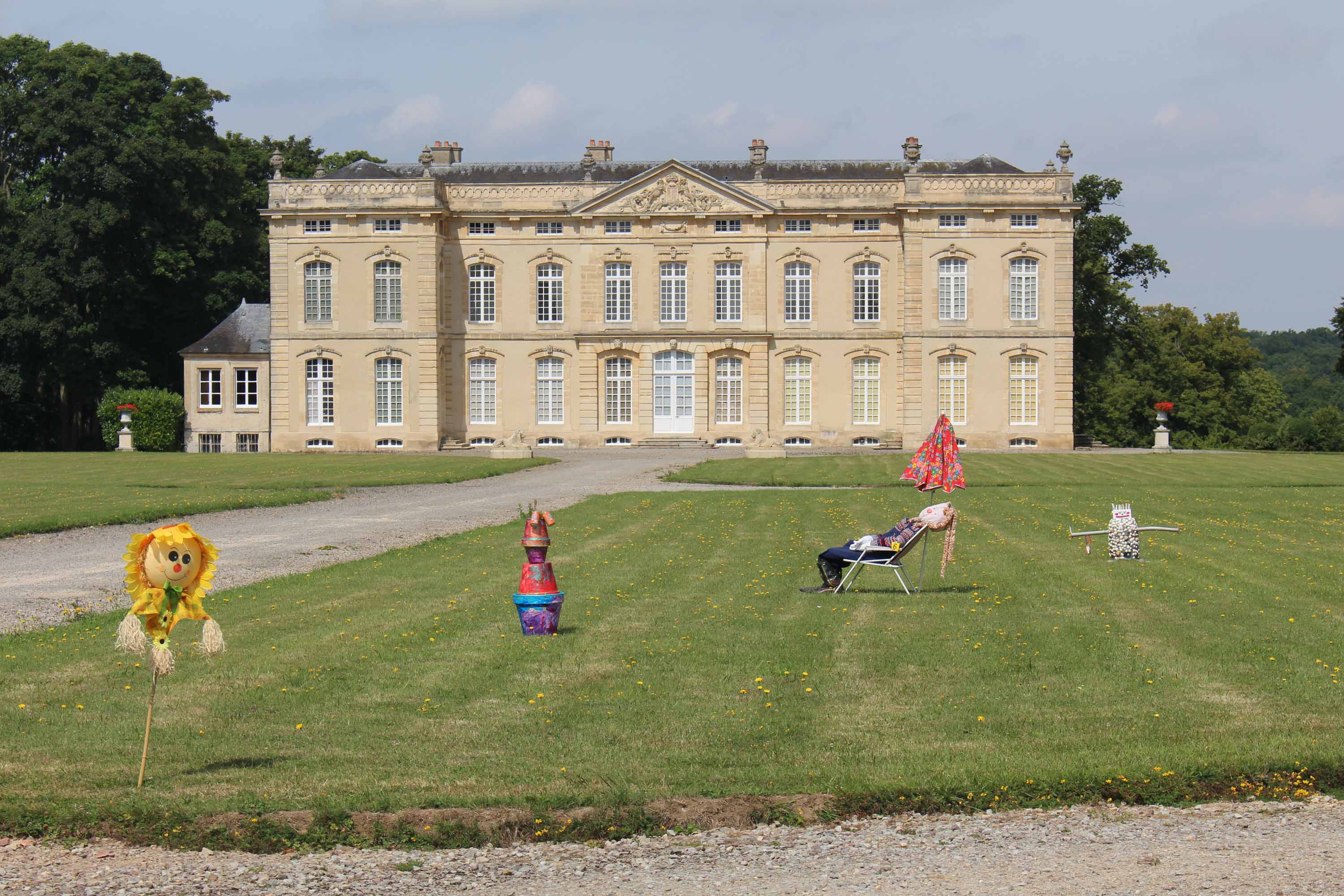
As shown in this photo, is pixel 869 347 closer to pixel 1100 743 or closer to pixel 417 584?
pixel 417 584

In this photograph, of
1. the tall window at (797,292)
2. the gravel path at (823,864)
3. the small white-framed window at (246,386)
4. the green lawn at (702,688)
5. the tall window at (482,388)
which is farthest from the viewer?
the tall window at (482,388)

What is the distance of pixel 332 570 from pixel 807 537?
6483 mm

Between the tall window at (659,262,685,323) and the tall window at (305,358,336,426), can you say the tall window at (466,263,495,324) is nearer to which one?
the tall window at (305,358,336,426)

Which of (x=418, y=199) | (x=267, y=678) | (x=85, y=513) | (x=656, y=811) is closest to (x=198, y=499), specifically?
(x=85, y=513)

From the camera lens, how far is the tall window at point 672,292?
50.8 meters

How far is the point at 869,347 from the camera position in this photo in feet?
167

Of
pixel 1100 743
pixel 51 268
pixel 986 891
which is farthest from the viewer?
pixel 51 268

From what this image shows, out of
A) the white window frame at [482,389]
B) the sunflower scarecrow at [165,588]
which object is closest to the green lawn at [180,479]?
the white window frame at [482,389]

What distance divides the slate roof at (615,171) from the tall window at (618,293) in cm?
331

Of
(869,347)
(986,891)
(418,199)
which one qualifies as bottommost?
(986,891)

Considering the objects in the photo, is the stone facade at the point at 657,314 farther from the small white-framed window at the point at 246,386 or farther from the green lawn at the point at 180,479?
the green lawn at the point at 180,479

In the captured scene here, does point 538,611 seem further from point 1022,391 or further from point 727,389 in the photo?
point 1022,391

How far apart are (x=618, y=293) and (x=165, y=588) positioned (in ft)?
144

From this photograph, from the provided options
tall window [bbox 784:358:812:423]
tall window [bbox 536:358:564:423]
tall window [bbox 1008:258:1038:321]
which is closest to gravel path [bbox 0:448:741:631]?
tall window [bbox 536:358:564:423]
